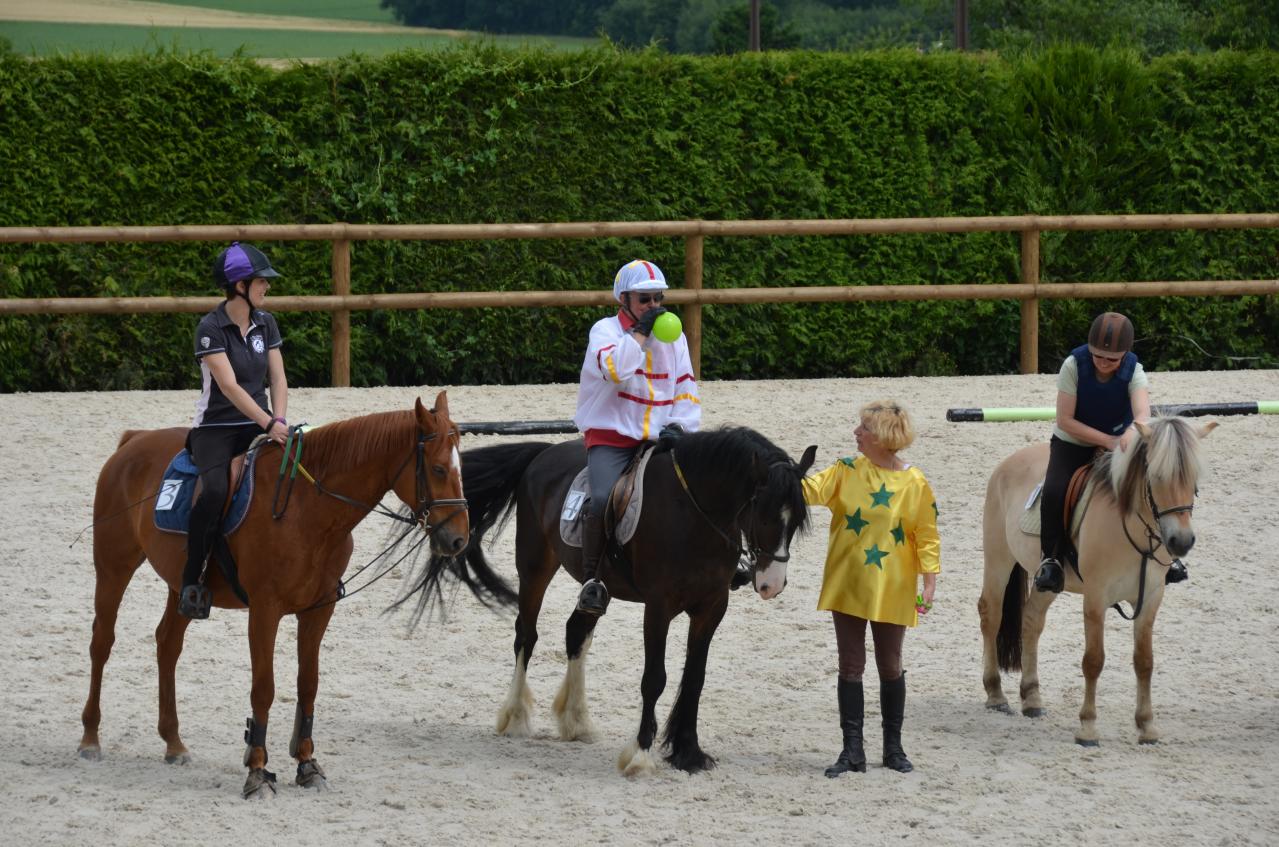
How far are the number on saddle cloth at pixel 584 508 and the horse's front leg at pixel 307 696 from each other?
1.04 m

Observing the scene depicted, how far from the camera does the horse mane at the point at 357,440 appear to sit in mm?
5789

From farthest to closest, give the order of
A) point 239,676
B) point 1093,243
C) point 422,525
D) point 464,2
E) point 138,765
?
point 464,2, point 1093,243, point 239,676, point 138,765, point 422,525

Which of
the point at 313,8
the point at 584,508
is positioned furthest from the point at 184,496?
the point at 313,8

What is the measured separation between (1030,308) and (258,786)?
387 inches

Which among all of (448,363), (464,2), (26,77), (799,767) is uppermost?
(464,2)

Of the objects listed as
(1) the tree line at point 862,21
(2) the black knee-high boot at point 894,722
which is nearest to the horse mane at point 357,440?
(2) the black knee-high boot at point 894,722

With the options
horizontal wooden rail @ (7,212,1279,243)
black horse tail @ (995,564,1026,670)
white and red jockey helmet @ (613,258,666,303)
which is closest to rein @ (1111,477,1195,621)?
black horse tail @ (995,564,1026,670)

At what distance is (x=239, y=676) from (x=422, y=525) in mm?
2257

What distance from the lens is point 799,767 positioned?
20.9 feet

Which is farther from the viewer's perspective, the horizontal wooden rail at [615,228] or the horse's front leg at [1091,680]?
the horizontal wooden rail at [615,228]

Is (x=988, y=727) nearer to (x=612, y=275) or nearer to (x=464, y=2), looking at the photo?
(x=612, y=275)

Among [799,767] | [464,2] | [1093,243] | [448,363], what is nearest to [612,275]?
[448,363]

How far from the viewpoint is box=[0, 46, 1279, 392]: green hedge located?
1299 cm

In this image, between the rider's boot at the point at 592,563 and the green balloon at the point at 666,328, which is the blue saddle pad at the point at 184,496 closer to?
the rider's boot at the point at 592,563
